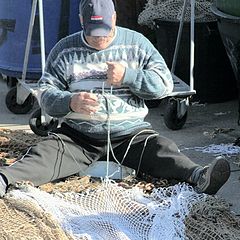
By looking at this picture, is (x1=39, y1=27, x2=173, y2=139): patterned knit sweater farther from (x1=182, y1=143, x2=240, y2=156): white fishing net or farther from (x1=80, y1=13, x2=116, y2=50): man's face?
(x1=182, y1=143, x2=240, y2=156): white fishing net

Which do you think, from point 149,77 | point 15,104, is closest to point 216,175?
point 149,77

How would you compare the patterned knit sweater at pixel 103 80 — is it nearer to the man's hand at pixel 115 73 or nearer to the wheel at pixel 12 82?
the man's hand at pixel 115 73

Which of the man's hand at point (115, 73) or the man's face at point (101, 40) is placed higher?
the man's face at point (101, 40)

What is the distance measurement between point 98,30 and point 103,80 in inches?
10.4

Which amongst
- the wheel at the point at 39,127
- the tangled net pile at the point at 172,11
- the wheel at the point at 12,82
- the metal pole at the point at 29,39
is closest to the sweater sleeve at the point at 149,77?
the wheel at the point at 39,127

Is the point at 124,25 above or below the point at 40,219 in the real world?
above

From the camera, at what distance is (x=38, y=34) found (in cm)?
534

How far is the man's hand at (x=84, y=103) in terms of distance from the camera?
3373mm

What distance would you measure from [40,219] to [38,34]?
2.52 m

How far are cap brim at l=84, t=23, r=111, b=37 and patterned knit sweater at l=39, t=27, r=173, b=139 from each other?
13 centimetres

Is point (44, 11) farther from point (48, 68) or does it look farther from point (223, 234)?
point (223, 234)

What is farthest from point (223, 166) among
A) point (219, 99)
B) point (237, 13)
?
point (219, 99)

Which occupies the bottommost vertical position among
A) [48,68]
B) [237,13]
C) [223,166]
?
[223,166]

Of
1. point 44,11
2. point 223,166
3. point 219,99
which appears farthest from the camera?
point 219,99
